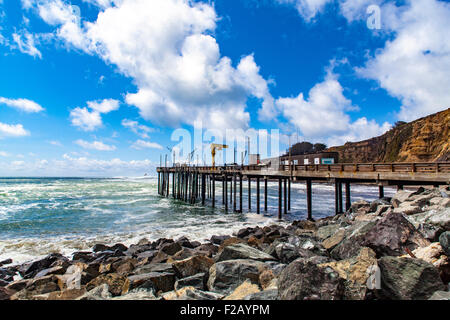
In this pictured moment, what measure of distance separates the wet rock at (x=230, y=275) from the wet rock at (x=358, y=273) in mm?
1810

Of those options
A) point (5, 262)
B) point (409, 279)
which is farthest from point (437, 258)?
point (5, 262)

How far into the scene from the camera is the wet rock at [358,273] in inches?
154

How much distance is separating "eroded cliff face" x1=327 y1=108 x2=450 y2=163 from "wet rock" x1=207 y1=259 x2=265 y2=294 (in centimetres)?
5846

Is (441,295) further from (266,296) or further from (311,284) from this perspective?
(266,296)

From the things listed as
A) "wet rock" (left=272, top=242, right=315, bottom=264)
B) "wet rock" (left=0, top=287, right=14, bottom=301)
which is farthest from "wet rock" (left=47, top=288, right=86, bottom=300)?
"wet rock" (left=272, top=242, right=315, bottom=264)

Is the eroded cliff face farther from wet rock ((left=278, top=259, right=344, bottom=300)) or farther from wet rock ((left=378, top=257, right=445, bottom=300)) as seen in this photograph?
wet rock ((left=278, top=259, right=344, bottom=300))

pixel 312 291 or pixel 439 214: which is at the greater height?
pixel 439 214

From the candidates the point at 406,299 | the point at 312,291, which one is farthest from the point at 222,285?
the point at 406,299

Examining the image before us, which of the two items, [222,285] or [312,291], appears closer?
[312,291]

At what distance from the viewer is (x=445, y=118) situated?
58.4 meters

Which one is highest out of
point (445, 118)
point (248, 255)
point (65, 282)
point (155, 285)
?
point (445, 118)

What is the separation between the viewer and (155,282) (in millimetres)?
5629
